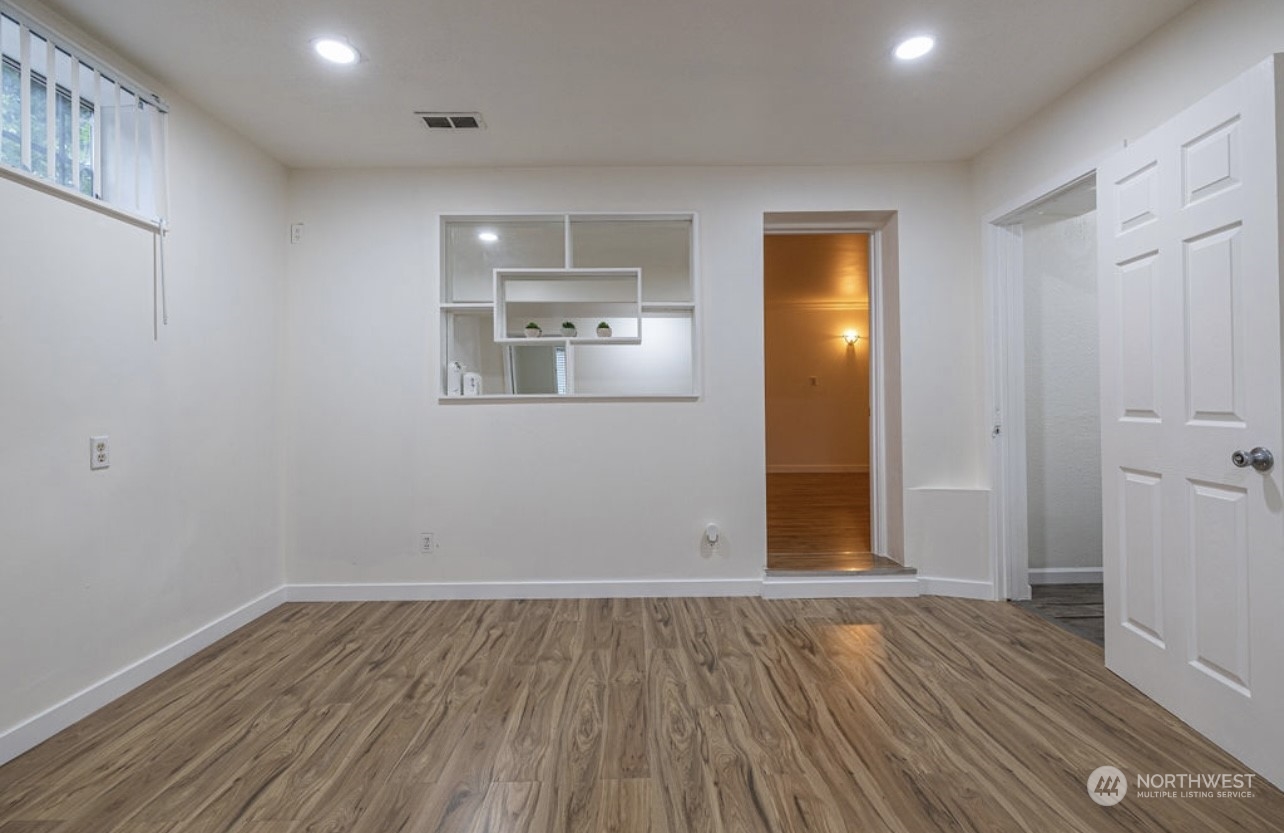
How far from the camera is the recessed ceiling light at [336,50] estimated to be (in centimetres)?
215

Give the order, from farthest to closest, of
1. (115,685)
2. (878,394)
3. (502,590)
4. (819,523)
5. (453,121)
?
(819,523) < (878,394) < (502,590) < (453,121) < (115,685)

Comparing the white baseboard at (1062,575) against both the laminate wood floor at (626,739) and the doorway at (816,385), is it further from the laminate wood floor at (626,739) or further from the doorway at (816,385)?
the doorway at (816,385)

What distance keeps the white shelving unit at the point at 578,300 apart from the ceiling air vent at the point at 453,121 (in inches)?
23.1

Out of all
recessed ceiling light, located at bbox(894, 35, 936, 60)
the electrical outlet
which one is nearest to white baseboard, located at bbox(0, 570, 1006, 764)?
the electrical outlet

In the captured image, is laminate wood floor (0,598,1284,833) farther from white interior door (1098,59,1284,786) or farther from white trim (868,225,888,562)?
white trim (868,225,888,562)

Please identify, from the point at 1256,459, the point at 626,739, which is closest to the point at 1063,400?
the point at 1256,459

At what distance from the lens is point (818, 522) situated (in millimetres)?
4898

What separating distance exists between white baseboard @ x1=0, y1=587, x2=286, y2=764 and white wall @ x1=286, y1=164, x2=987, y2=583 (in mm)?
497

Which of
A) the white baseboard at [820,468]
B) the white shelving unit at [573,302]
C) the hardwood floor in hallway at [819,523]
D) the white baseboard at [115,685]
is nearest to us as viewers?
the white baseboard at [115,685]

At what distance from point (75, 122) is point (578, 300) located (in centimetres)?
221

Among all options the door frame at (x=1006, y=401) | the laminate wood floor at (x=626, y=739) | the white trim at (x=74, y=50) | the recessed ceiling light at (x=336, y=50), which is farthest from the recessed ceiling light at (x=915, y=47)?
the white trim at (x=74, y=50)

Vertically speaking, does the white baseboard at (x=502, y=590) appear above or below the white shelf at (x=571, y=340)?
below

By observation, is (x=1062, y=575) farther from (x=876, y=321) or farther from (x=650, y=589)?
(x=650, y=589)

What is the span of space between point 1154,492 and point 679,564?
2189 millimetres
